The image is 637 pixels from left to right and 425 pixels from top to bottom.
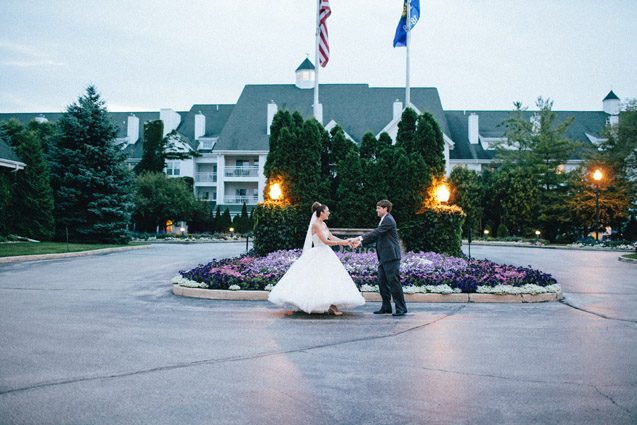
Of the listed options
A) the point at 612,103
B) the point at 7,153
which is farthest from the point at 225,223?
the point at 612,103

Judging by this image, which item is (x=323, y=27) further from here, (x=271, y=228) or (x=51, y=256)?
(x=51, y=256)

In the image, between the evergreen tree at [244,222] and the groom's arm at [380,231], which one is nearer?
the groom's arm at [380,231]

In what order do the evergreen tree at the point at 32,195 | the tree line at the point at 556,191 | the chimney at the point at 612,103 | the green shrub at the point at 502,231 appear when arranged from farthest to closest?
the chimney at the point at 612,103 → the green shrub at the point at 502,231 → the tree line at the point at 556,191 → the evergreen tree at the point at 32,195

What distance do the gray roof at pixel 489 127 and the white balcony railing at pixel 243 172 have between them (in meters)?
19.7

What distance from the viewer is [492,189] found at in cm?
4603

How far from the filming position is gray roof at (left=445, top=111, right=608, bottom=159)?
58.6 meters

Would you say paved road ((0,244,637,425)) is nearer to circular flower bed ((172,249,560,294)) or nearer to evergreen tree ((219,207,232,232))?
circular flower bed ((172,249,560,294))

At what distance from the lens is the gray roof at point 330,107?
56.2m

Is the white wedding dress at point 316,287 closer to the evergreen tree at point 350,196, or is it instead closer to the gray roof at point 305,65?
Answer: the evergreen tree at point 350,196

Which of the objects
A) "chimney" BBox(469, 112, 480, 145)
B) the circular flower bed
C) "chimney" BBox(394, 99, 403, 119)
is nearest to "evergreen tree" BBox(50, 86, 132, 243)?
the circular flower bed

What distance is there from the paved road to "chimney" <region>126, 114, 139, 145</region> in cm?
5523

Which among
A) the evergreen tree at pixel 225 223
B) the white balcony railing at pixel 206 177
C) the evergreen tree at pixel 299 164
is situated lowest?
the evergreen tree at pixel 225 223

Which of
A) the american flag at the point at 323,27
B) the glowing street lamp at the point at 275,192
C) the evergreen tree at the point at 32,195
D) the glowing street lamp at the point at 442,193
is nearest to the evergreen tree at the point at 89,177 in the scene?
the evergreen tree at the point at 32,195

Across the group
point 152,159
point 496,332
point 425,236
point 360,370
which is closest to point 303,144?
point 425,236
